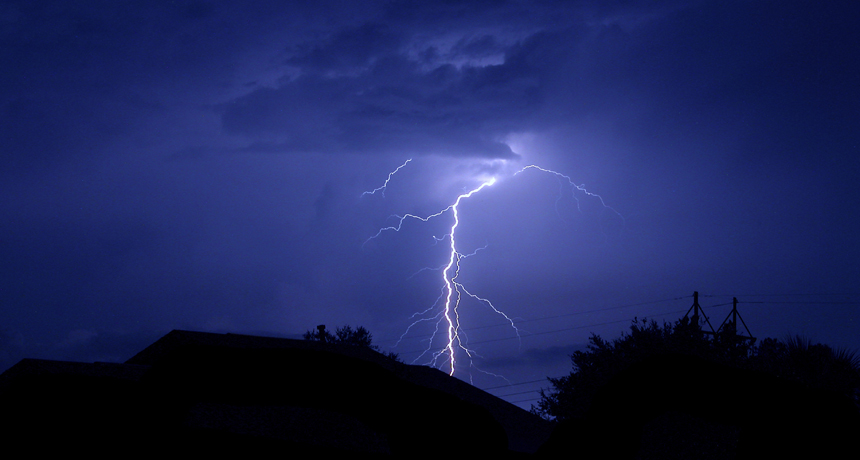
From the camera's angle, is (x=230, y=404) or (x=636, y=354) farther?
(x=636, y=354)

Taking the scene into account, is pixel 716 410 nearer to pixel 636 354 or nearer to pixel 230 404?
pixel 230 404

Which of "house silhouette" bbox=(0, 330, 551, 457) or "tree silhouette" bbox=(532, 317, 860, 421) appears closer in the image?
"house silhouette" bbox=(0, 330, 551, 457)

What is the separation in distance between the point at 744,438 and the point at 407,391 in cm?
49

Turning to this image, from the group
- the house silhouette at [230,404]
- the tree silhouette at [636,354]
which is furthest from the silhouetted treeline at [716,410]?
the tree silhouette at [636,354]

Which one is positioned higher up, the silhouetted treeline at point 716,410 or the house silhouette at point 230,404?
the house silhouette at point 230,404

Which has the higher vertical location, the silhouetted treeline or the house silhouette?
the house silhouette

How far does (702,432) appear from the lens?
947 inches

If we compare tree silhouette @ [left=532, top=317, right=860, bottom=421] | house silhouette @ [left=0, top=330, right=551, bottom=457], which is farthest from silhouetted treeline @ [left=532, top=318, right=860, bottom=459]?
tree silhouette @ [left=532, top=317, right=860, bottom=421]

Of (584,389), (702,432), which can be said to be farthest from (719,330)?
(702,432)

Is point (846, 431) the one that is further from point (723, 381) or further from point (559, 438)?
point (559, 438)

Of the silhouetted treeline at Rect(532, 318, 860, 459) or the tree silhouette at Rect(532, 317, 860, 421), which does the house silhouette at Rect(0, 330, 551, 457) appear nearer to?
the silhouetted treeline at Rect(532, 318, 860, 459)

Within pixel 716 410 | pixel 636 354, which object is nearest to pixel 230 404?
pixel 716 410

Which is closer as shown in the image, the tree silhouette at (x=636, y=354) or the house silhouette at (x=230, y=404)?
the house silhouette at (x=230, y=404)

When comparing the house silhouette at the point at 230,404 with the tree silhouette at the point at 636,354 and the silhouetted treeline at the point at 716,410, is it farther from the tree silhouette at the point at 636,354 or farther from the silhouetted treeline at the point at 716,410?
the tree silhouette at the point at 636,354
